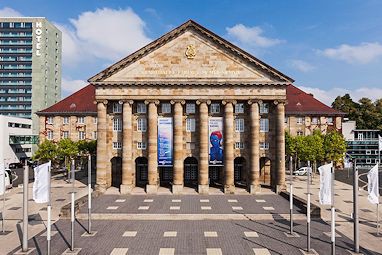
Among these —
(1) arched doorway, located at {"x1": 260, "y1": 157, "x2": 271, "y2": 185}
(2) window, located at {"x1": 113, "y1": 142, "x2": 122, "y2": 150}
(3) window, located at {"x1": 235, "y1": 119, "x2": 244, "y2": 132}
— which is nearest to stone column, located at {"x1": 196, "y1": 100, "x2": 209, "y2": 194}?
(3) window, located at {"x1": 235, "y1": 119, "x2": 244, "y2": 132}

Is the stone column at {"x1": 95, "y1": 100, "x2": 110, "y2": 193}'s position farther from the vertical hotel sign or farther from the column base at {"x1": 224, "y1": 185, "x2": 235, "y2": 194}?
the vertical hotel sign

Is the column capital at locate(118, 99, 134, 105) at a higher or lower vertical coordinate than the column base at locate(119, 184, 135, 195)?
higher

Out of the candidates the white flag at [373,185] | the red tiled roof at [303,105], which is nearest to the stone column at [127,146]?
the white flag at [373,185]

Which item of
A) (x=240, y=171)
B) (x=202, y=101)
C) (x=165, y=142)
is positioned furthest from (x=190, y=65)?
(x=240, y=171)

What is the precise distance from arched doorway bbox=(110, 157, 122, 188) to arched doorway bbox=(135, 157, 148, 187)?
260 cm

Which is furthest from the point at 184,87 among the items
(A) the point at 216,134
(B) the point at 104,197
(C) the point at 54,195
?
(C) the point at 54,195

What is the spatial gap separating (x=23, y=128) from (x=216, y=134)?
78.4m

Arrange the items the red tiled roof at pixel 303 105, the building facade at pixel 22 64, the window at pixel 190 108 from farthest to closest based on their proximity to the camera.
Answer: the building facade at pixel 22 64
the red tiled roof at pixel 303 105
the window at pixel 190 108

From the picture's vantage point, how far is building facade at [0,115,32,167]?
93219mm

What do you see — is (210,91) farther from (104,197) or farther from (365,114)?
(365,114)

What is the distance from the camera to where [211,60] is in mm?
48875

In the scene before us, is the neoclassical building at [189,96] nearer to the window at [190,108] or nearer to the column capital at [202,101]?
the column capital at [202,101]

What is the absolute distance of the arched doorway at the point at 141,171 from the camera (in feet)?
177

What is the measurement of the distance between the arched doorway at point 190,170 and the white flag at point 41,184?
110 feet
